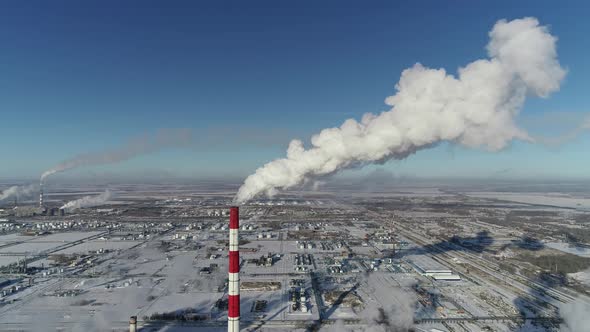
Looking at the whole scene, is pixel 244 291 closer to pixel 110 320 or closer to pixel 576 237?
pixel 110 320

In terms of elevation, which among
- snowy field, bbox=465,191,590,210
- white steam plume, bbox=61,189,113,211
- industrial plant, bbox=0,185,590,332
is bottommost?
industrial plant, bbox=0,185,590,332

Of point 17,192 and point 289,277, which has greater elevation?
point 17,192

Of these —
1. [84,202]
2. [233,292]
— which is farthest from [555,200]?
[84,202]

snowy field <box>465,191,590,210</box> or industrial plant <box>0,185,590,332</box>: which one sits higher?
snowy field <box>465,191,590,210</box>

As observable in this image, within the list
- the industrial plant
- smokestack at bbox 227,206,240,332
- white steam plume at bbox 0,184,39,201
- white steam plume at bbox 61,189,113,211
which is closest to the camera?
smokestack at bbox 227,206,240,332

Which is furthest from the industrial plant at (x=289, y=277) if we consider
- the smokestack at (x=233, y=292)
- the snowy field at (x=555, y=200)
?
the snowy field at (x=555, y=200)

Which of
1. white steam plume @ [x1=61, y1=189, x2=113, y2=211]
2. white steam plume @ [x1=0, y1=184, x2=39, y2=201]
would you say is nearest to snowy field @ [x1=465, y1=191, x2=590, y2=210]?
white steam plume @ [x1=61, y1=189, x2=113, y2=211]

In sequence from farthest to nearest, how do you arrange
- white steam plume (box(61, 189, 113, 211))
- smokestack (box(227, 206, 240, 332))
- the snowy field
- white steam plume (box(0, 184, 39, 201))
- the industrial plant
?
the snowy field → white steam plume (box(0, 184, 39, 201)) → white steam plume (box(61, 189, 113, 211)) → the industrial plant → smokestack (box(227, 206, 240, 332))

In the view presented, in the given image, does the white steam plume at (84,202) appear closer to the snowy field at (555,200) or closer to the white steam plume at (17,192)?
the white steam plume at (17,192)

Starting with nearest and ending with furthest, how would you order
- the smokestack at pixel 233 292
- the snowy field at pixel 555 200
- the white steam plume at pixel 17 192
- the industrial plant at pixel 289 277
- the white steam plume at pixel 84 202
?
the smokestack at pixel 233 292 → the industrial plant at pixel 289 277 → the white steam plume at pixel 84 202 → the white steam plume at pixel 17 192 → the snowy field at pixel 555 200

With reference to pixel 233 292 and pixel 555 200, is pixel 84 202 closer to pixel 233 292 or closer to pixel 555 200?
pixel 233 292

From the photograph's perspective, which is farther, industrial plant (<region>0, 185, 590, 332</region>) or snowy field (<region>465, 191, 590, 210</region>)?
snowy field (<region>465, 191, 590, 210</region>)

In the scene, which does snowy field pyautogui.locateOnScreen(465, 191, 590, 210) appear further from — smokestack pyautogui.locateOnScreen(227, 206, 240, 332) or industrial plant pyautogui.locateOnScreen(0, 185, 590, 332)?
smokestack pyautogui.locateOnScreen(227, 206, 240, 332)
